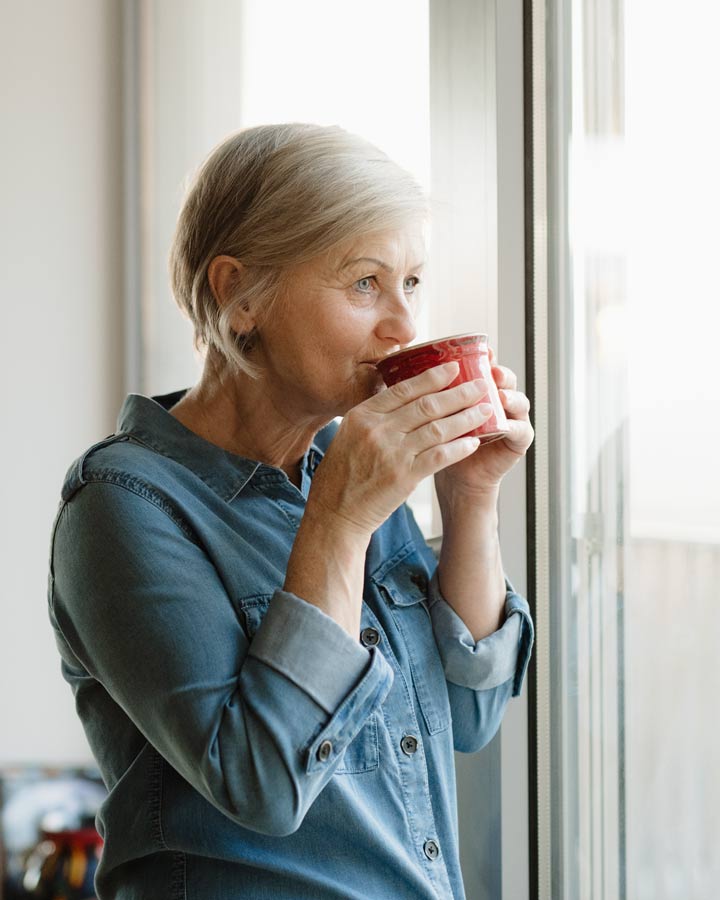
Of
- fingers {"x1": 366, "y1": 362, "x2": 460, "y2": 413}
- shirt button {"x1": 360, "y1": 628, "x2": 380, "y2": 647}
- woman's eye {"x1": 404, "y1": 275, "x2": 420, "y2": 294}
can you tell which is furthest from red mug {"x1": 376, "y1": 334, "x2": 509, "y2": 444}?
shirt button {"x1": 360, "y1": 628, "x2": 380, "y2": 647}

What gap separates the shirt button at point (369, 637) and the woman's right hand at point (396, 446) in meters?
0.16

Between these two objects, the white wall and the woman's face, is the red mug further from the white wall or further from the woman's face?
the white wall

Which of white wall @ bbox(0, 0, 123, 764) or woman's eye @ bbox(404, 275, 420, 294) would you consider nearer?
woman's eye @ bbox(404, 275, 420, 294)

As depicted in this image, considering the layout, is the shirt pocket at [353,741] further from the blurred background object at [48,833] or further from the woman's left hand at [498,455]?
the blurred background object at [48,833]

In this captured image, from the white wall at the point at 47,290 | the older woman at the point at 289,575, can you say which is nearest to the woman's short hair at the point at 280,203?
the older woman at the point at 289,575

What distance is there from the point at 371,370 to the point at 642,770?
Result: 0.56 m

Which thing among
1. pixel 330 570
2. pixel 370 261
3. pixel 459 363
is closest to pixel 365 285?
pixel 370 261

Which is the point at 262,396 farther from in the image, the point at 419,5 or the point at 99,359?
the point at 99,359

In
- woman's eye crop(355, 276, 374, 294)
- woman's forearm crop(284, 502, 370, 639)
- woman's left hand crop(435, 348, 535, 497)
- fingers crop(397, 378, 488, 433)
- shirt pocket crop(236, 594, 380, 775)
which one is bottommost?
shirt pocket crop(236, 594, 380, 775)

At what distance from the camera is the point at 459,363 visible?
872mm

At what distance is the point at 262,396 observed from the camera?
1.03 m

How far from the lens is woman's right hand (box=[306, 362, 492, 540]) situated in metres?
0.85

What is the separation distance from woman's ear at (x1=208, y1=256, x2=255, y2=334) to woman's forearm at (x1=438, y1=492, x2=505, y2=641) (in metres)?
0.29

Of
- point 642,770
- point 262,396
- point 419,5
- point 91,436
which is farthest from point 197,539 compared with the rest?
point 91,436
